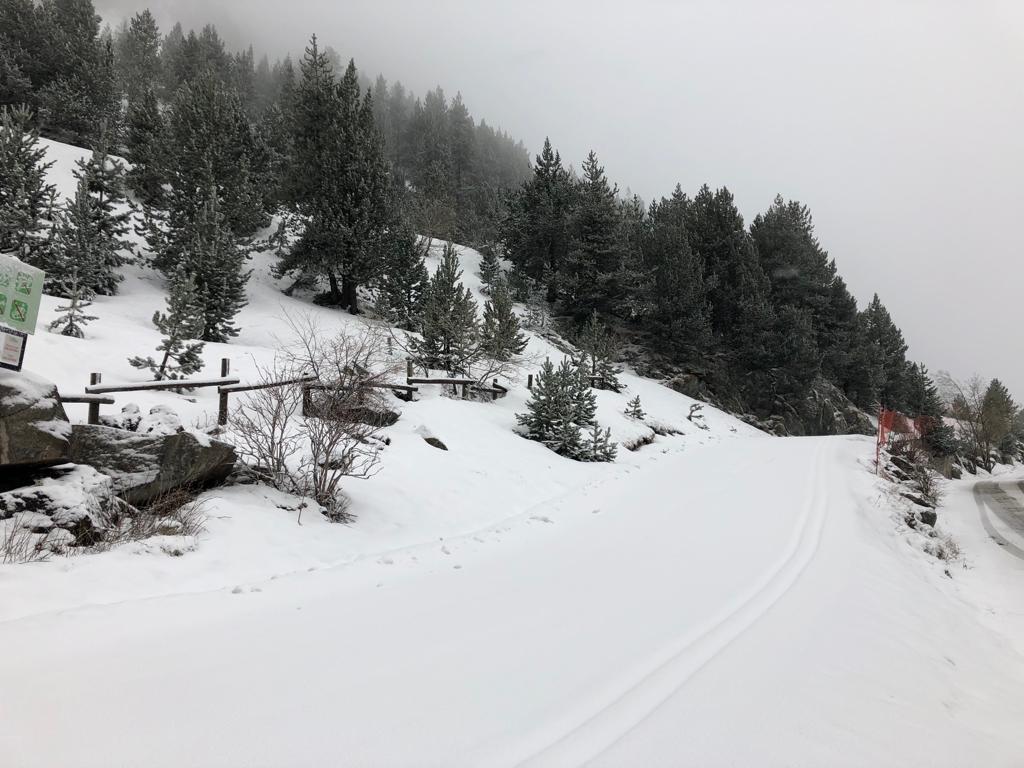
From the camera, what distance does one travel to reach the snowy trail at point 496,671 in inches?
107

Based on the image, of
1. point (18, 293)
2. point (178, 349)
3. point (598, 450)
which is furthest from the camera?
point (598, 450)

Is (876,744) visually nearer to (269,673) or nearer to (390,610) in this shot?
(390,610)

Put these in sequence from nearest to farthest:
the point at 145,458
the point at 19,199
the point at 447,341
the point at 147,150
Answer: the point at 145,458
the point at 19,199
the point at 447,341
the point at 147,150

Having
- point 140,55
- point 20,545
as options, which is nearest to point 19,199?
point 20,545

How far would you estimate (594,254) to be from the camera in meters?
34.6

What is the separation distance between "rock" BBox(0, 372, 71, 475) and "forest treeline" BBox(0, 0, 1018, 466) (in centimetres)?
948

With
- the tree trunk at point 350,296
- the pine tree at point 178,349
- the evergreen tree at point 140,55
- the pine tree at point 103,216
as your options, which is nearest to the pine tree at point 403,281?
the tree trunk at point 350,296

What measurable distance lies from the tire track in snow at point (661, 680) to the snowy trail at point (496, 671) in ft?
0.06

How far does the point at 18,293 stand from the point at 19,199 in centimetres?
1881

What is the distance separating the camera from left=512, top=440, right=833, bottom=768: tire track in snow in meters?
2.82

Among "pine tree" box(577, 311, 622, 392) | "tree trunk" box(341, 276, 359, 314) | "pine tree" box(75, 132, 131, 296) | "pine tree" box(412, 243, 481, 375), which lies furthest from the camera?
"tree trunk" box(341, 276, 359, 314)

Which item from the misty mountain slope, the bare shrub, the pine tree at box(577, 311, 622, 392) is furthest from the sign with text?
the pine tree at box(577, 311, 622, 392)

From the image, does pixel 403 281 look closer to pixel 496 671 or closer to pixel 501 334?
pixel 501 334

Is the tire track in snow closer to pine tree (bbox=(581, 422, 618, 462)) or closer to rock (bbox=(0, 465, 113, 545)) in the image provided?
rock (bbox=(0, 465, 113, 545))
